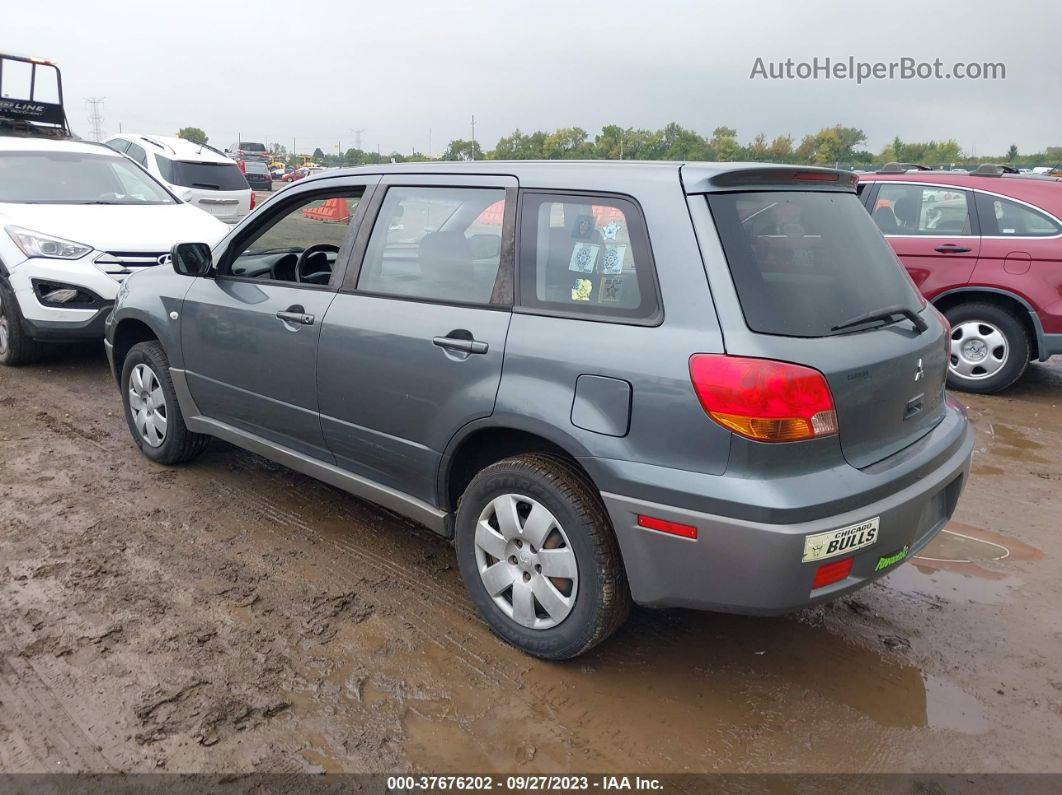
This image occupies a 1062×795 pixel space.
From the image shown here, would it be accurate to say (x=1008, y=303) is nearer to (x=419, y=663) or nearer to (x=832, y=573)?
(x=832, y=573)

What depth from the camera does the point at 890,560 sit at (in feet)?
9.00

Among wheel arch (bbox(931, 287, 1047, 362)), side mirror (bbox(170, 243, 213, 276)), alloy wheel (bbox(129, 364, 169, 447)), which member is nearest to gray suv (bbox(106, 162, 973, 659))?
side mirror (bbox(170, 243, 213, 276))

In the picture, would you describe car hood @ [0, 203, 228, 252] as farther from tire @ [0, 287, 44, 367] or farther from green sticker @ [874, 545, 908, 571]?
green sticker @ [874, 545, 908, 571]

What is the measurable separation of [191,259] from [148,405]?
1.11m

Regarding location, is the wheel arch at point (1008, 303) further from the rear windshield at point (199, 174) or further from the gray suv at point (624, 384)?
the rear windshield at point (199, 174)

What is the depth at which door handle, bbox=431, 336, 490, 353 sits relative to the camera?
302 centimetres

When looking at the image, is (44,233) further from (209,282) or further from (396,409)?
(396,409)

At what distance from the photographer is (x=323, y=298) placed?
12.1 feet

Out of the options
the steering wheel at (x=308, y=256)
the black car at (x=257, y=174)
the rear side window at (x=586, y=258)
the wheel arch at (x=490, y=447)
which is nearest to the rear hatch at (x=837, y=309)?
the rear side window at (x=586, y=258)

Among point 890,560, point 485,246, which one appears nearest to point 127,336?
point 485,246

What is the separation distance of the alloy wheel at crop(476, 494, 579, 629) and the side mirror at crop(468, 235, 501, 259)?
3.06 ft

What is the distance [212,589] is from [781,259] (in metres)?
2.66

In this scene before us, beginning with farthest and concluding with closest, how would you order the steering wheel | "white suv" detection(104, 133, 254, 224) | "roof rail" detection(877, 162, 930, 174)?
"white suv" detection(104, 133, 254, 224), "roof rail" detection(877, 162, 930, 174), the steering wheel

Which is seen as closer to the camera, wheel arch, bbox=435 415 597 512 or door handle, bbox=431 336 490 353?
wheel arch, bbox=435 415 597 512
